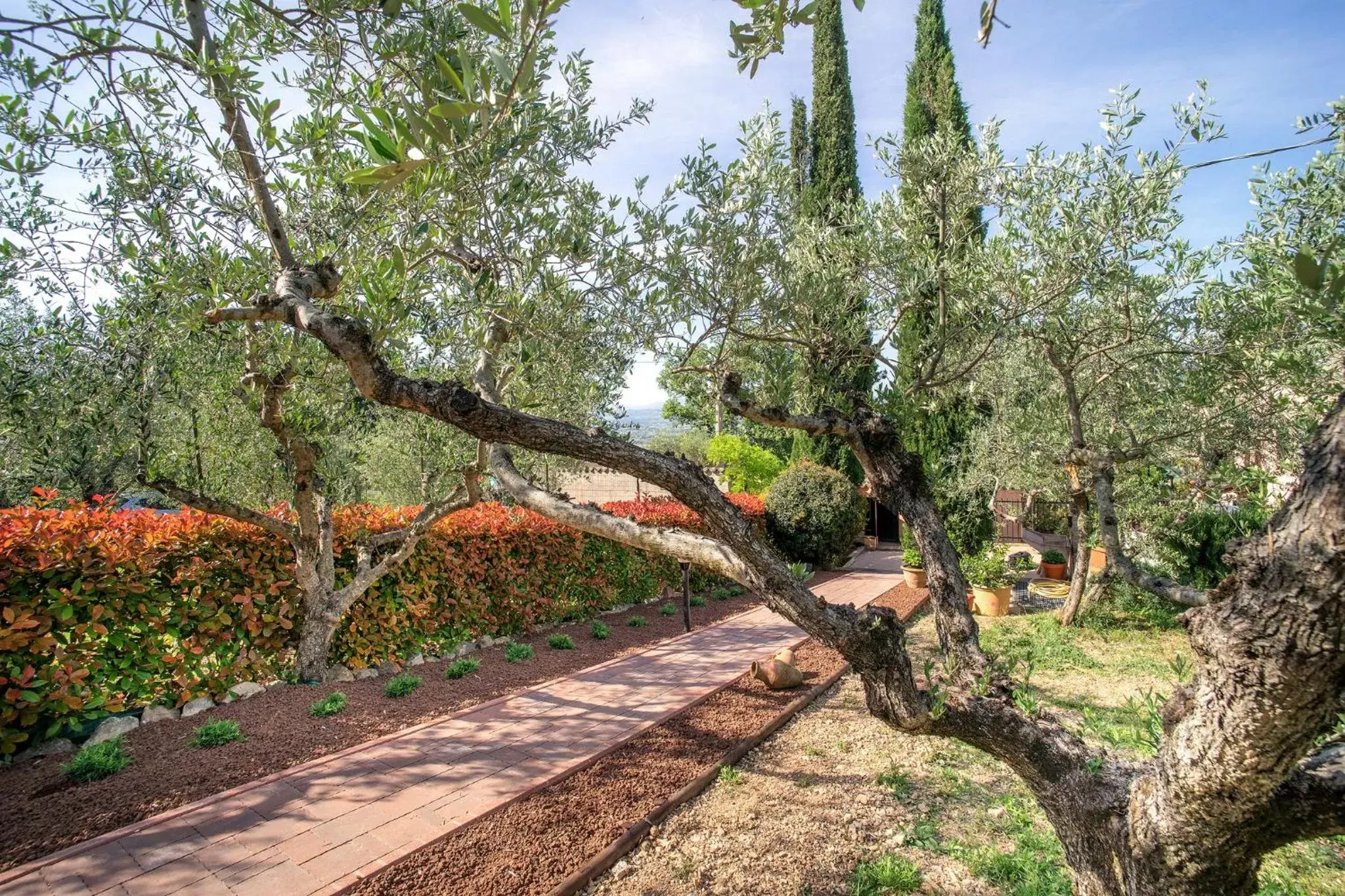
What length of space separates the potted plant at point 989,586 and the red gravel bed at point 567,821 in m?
6.10

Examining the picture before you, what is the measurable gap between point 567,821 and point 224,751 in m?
2.65

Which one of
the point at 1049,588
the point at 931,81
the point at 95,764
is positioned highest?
the point at 931,81

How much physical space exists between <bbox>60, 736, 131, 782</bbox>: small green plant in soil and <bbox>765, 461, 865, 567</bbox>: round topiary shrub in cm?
1137

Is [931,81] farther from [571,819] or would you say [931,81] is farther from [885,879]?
[571,819]

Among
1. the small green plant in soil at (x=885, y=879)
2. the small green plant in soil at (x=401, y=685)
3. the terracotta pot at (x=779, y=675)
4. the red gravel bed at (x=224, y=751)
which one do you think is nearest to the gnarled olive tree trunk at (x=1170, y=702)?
the small green plant in soil at (x=885, y=879)

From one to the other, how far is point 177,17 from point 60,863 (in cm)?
462

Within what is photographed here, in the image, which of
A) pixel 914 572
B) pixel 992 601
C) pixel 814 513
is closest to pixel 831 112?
pixel 814 513

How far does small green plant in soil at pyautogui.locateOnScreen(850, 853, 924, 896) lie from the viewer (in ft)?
11.0

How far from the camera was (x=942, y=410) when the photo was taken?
13.3 m

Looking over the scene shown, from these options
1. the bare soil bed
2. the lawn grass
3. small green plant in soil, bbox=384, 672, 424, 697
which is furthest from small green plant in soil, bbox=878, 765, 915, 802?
small green plant in soil, bbox=384, 672, 424, 697

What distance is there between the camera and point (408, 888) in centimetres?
328

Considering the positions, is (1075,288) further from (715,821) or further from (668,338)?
(715,821)

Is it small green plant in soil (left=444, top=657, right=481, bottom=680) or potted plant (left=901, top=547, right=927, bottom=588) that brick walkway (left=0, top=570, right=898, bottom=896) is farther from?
potted plant (left=901, top=547, right=927, bottom=588)

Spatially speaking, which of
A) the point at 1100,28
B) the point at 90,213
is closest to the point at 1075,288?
the point at 1100,28
